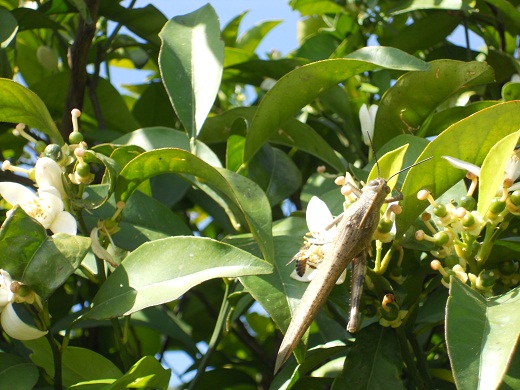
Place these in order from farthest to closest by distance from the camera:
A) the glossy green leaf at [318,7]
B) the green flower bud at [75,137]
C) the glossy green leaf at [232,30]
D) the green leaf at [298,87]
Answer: the glossy green leaf at [232,30] → the glossy green leaf at [318,7] → the green leaf at [298,87] → the green flower bud at [75,137]

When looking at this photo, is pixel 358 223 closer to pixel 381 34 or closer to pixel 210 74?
pixel 210 74

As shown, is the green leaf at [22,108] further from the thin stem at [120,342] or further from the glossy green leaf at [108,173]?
the thin stem at [120,342]

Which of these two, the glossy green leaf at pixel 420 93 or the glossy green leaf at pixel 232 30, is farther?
the glossy green leaf at pixel 232 30

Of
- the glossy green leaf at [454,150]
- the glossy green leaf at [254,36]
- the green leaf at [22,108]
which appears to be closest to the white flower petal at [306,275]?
the glossy green leaf at [454,150]

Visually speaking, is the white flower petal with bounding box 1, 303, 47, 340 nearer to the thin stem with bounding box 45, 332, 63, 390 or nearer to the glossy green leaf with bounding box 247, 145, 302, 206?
the thin stem with bounding box 45, 332, 63, 390

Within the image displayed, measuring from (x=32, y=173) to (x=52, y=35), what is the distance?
91 centimetres

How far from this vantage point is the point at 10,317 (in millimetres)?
1019

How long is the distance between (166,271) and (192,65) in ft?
1.83

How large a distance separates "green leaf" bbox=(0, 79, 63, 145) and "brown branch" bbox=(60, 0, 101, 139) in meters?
0.40

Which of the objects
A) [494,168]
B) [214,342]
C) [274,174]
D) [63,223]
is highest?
[494,168]

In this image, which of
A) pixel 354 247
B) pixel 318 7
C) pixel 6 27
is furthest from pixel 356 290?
pixel 318 7

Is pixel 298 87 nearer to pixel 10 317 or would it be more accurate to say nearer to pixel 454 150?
pixel 454 150

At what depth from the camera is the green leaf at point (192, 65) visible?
138 cm

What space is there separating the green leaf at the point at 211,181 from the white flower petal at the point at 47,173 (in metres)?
0.10
